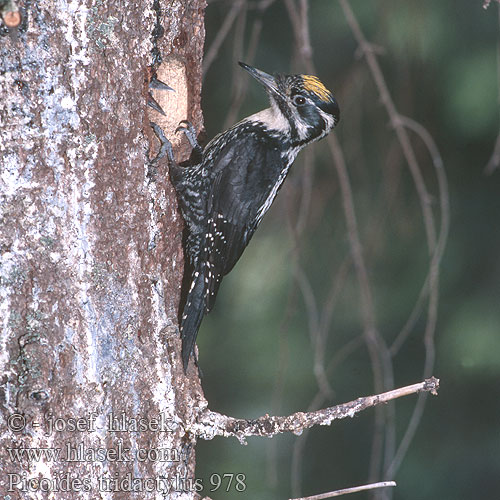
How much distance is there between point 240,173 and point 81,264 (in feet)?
3.59

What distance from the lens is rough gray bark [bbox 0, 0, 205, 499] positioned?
1.67m

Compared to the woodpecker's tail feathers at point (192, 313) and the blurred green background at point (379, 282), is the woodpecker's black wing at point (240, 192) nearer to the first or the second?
the blurred green background at point (379, 282)

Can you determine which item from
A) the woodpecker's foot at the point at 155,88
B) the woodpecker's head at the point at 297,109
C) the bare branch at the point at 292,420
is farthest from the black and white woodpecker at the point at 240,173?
the bare branch at the point at 292,420

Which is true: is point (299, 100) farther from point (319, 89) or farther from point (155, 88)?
point (155, 88)

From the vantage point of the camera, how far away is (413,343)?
147 inches

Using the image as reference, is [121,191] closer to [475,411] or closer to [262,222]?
[262,222]

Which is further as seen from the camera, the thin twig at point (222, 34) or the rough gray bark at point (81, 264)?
the thin twig at point (222, 34)

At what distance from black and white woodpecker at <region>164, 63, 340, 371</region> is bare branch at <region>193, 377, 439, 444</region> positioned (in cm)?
37

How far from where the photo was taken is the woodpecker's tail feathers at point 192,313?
2.06 meters

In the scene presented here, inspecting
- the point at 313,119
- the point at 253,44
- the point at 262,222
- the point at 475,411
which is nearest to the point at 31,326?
the point at 253,44

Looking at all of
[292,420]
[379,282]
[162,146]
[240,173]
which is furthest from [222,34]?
[379,282]

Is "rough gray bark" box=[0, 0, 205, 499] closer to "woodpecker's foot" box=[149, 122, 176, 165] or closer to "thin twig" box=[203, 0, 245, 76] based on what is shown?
"woodpecker's foot" box=[149, 122, 176, 165]

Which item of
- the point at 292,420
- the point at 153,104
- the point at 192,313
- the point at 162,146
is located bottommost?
the point at 292,420

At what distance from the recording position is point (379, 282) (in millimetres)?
3713
